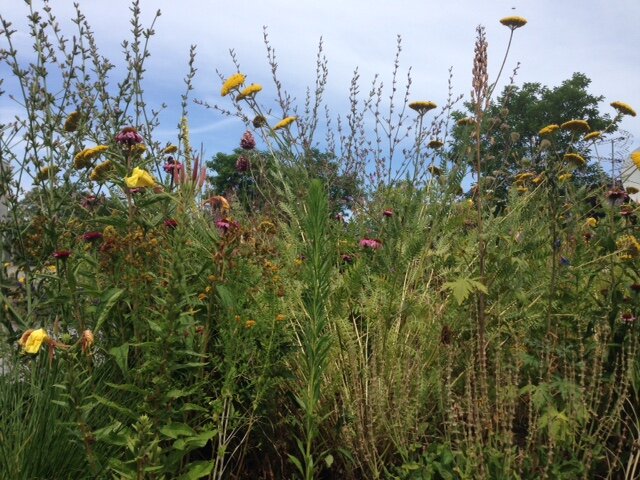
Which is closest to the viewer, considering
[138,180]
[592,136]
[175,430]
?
[175,430]

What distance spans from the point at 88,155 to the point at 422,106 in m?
2.59

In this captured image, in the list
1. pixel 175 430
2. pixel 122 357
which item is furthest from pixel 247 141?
pixel 175 430

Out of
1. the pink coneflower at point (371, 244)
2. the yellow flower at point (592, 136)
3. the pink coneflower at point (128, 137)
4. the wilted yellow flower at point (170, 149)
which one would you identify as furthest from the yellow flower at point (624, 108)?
the pink coneflower at point (128, 137)

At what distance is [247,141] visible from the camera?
471 centimetres

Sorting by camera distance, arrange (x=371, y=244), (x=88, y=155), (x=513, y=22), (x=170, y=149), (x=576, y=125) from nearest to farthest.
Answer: (x=88, y=155), (x=513, y=22), (x=371, y=244), (x=170, y=149), (x=576, y=125)

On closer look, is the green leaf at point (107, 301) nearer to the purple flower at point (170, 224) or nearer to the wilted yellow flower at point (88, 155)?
the purple flower at point (170, 224)

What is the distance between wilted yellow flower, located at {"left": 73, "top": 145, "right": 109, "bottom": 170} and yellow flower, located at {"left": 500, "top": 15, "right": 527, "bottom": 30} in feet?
7.50

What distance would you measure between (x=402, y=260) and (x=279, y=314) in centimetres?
84

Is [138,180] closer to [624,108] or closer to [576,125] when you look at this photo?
[576,125]

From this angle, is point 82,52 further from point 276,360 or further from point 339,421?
point 339,421

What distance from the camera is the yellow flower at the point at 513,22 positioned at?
12.7 feet

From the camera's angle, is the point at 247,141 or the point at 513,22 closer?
the point at 513,22

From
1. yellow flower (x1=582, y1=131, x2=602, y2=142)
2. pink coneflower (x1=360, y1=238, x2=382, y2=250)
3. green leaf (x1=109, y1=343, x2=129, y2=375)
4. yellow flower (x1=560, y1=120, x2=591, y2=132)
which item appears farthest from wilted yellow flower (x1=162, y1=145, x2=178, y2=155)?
yellow flower (x1=582, y1=131, x2=602, y2=142)

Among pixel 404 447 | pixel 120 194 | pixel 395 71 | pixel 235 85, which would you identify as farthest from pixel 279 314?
pixel 395 71
